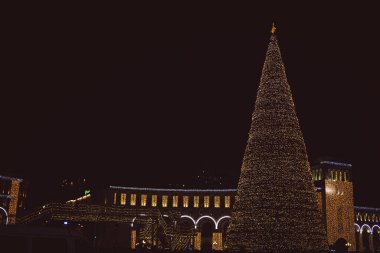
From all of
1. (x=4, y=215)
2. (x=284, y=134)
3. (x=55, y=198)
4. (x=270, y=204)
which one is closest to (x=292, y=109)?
(x=284, y=134)

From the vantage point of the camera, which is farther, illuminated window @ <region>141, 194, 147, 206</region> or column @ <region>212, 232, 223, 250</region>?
illuminated window @ <region>141, 194, 147, 206</region>

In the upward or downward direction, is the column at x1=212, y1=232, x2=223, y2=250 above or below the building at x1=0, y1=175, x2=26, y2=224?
below

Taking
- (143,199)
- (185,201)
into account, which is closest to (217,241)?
(185,201)

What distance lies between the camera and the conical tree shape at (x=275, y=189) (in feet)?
99.4

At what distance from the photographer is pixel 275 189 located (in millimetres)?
30969

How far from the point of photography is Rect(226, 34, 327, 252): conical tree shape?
30.3 metres

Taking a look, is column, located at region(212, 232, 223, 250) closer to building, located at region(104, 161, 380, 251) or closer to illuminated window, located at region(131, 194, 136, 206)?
building, located at region(104, 161, 380, 251)

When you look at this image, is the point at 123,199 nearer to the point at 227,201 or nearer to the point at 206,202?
the point at 206,202

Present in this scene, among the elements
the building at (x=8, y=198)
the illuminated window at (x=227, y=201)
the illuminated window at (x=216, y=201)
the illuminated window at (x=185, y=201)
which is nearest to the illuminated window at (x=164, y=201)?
the illuminated window at (x=185, y=201)

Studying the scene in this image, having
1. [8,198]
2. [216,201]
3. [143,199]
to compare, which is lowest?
[8,198]

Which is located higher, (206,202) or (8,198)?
(206,202)

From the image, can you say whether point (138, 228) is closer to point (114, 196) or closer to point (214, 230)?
point (114, 196)

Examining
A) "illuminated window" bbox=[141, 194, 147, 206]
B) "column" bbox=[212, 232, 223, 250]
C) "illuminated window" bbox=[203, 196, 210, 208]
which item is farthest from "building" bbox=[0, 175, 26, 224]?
"column" bbox=[212, 232, 223, 250]

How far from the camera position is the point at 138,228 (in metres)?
69.1
